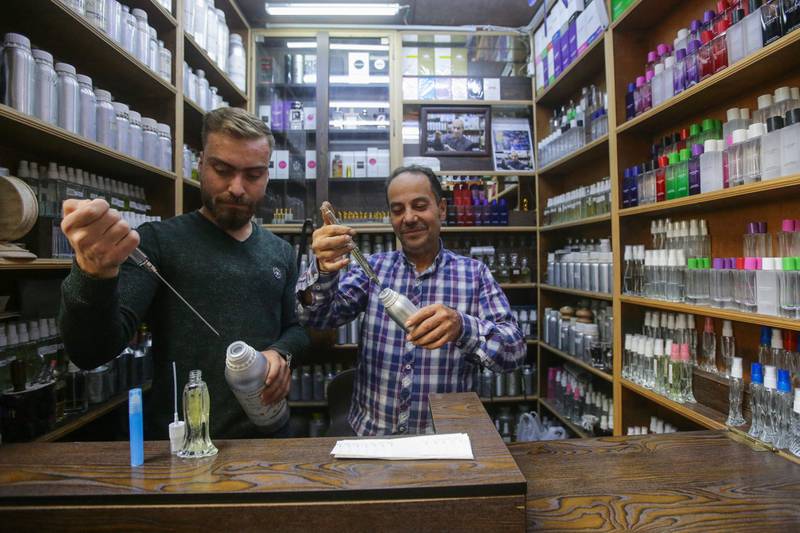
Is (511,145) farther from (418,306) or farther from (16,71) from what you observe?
(16,71)

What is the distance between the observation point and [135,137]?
6.54ft

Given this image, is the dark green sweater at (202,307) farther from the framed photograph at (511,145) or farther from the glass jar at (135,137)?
the framed photograph at (511,145)

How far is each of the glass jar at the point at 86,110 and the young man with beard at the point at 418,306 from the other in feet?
3.38

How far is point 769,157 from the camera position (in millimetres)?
1467

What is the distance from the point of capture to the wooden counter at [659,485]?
914mm

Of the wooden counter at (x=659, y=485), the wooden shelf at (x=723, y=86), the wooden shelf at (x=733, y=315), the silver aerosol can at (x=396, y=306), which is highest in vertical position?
the wooden shelf at (x=723, y=86)

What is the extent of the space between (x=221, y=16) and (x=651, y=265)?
307cm

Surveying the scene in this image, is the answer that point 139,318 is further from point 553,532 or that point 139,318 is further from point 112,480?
point 553,532

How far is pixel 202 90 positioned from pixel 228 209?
1596 mm

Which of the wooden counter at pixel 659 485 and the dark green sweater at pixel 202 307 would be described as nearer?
the wooden counter at pixel 659 485

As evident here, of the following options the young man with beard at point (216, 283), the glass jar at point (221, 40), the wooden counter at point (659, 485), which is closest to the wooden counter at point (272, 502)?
the wooden counter at point (659, 485)

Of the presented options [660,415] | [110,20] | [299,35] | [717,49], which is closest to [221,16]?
[299,35]

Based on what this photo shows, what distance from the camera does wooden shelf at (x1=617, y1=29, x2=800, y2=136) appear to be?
1.43 m

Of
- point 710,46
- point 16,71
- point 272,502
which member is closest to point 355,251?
point 272,502
